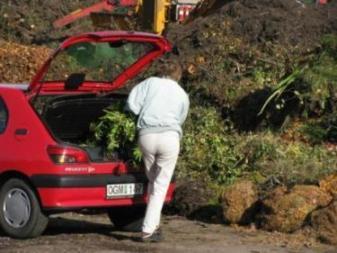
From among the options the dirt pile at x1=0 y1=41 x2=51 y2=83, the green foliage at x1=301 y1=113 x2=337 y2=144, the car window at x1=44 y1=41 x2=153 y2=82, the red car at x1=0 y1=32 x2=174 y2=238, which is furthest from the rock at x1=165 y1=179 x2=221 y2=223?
the dirt pile at x1=0 y1=41 x2=51 y2=83

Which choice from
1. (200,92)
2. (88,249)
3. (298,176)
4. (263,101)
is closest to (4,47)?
(200,92)

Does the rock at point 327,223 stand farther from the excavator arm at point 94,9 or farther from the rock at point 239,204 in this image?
the excavator arm at point 94,9

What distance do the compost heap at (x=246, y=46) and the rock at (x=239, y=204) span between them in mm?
3909

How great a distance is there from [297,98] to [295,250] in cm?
498

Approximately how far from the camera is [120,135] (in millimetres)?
10586

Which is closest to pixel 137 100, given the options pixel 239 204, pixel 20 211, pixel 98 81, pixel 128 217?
pixel 20 211

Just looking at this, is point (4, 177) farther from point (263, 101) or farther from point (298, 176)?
point (263, 101)

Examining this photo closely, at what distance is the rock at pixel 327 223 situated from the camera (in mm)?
10312

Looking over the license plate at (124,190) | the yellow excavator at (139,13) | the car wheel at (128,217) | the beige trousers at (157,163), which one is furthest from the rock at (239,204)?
the yellow excavator at (139,13)

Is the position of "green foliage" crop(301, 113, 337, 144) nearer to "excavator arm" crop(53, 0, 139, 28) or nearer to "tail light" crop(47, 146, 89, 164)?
"tail light" crop(47, 146, 89, 164)

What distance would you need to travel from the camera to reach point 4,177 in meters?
10.6

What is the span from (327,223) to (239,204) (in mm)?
1393

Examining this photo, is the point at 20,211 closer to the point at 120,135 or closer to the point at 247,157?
the point at 120,135

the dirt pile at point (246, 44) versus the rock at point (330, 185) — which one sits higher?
the dirt pile at point (246, 44)
